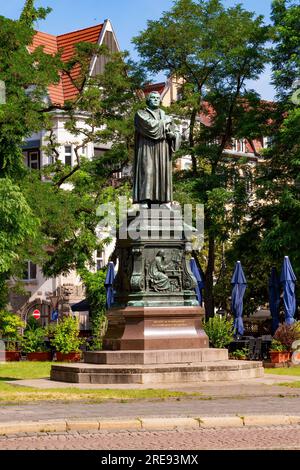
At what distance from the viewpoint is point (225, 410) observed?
14.2m

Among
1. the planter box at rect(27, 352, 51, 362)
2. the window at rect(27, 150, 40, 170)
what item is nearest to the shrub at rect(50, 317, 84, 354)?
the planter box at rect(27, 352, 51, 362)

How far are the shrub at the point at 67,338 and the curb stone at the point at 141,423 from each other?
60.7 feet

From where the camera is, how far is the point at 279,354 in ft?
89.5

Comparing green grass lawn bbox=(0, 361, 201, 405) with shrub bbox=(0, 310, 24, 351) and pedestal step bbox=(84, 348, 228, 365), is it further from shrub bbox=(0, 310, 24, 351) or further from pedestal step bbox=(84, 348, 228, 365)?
shrub bbox=(0, 310, 24, 351)

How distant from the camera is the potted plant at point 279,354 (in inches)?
1073

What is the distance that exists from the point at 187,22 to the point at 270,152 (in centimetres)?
827

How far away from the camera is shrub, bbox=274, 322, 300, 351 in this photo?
27.6 m

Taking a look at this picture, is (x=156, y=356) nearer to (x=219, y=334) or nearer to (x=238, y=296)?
(x=219, y=334)

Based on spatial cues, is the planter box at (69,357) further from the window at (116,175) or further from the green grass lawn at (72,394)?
the window at (116,175)

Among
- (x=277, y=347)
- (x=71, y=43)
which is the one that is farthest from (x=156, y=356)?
(x=71, y=43)

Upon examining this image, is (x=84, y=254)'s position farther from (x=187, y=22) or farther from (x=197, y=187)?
(x=187, y=22)

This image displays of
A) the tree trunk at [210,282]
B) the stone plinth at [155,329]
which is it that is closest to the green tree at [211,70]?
the tree trunk at [210,282]

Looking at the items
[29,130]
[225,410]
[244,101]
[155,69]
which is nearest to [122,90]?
[155,69]

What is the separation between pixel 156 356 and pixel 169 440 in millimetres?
8704
